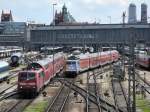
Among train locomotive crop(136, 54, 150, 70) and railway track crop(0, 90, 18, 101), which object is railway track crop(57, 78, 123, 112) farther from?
train locomotive crop(136, 54, 150, 70)

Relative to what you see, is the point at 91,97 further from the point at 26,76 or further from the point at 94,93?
the point at 26,76

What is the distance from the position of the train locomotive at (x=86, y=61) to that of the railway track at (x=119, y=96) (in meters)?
8.61

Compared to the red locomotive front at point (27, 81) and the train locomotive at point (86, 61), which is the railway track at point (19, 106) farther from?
the train locomotive at point (86, 61)

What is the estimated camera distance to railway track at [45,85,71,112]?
44.1 m

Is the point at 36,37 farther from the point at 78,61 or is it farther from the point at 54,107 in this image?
the point at 54,107

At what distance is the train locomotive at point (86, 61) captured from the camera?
254ft

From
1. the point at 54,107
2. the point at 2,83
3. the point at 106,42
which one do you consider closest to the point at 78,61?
the point at 2,83

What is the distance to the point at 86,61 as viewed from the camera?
86.9 m

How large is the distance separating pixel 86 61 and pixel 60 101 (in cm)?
3739

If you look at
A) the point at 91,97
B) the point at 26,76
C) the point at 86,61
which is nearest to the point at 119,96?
the point at 91,97

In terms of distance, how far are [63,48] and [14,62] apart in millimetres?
83254

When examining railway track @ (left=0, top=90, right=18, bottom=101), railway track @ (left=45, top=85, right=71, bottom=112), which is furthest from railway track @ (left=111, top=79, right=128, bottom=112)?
railway track @ (left=0, top=90, right=18, bottom=101)

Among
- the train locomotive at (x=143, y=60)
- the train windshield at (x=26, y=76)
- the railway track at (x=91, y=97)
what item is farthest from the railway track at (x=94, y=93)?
the train locomotive at (x=143, y=60)

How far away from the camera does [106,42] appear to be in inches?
6905
